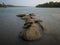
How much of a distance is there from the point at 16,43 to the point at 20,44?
415mm

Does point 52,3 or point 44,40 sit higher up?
point 44,40

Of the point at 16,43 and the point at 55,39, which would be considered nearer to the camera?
the point at 16,43

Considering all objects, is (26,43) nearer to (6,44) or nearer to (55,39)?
(6,44)

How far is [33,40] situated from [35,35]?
0.44 metres

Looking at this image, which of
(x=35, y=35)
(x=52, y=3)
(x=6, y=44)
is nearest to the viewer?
(x=6, y=44)

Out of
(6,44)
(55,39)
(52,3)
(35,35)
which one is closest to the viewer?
(6,44)

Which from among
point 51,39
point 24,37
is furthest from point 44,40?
point 24,37

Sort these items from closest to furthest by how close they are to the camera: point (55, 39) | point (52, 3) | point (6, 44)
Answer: point (6, 44) < point (55, 39) < point (52, 3)

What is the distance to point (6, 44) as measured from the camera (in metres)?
13.4

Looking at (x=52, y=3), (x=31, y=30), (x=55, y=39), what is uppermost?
(x=31, y=30)

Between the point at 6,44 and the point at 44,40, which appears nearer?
the point at 6,44

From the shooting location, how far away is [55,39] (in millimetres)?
15289

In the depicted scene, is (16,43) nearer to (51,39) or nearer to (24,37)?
(24,37)

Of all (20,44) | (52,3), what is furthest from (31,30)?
(52,3)
